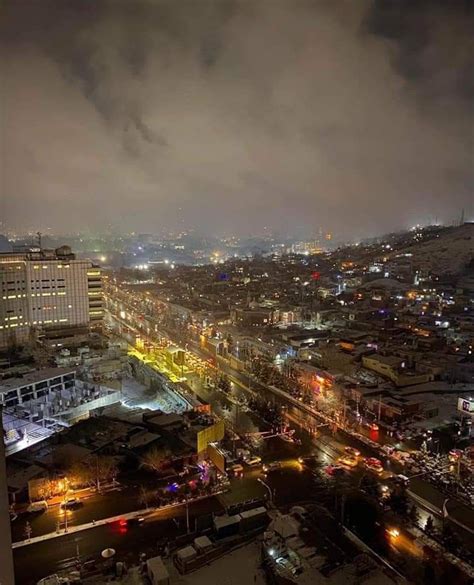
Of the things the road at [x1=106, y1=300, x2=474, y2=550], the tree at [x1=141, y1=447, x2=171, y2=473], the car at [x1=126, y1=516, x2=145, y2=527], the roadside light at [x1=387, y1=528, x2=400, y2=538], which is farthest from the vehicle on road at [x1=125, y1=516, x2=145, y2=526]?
the road at [x1=106, y1=300, x2=474, y2=550]

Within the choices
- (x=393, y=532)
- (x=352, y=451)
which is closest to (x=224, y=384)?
(x=352, y=451)

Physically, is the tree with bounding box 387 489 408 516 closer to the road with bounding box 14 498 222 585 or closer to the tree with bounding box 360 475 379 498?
the tree with bounding box 360 475 379 498

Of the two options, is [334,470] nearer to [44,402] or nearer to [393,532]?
[393,532]

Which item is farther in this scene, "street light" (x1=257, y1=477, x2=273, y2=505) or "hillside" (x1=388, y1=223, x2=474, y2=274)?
"hillside" (x1=388, y1=223, x2=474, y2=274)

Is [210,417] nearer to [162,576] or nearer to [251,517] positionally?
[251,517]

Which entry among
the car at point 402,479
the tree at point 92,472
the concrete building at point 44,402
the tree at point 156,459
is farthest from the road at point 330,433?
the tree at point 92,472
